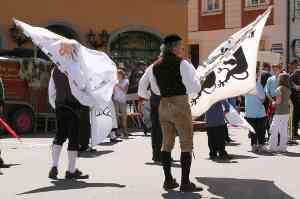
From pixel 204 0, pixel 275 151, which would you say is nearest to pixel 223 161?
pixel 275 151

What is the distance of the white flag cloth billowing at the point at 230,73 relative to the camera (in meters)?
9.18

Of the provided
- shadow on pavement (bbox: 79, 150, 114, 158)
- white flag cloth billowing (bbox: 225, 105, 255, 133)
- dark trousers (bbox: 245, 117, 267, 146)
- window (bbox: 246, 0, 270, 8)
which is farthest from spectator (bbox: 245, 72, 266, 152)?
window (bbox: 246, 0, 270, 8)

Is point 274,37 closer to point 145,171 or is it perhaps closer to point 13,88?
point 13,88

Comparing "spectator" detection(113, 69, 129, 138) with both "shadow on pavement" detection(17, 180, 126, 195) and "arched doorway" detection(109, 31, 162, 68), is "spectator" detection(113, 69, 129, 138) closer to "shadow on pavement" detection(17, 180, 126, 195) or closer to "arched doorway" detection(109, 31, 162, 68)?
"shadow on pavement" detection(17, 180, 126, 195)

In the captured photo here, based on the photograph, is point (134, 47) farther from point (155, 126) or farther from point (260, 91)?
point (155, 126)

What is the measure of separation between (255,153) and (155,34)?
14502 millimetres

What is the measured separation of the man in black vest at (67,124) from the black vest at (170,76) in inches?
57.5

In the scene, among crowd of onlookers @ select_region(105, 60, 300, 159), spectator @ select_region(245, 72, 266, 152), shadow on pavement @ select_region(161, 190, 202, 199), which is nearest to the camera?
shadow on pavement @ select_region(161, 190, 202, 199)

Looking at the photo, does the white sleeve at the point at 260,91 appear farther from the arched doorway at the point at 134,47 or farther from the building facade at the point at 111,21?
the arched doorway at the point at 134,47

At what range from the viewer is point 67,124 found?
884 centimetres

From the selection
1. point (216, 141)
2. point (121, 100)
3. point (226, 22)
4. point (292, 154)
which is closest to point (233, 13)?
point (226, 22)

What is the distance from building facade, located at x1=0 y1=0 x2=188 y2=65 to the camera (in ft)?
72.3

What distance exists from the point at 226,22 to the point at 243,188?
1059 inches

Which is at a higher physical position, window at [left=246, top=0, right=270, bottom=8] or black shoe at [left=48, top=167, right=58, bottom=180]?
window at [left=246, top=0, right=270, bottom=8]
